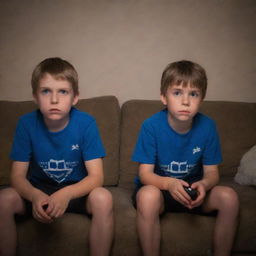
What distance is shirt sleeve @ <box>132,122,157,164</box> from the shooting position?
1.38 metres

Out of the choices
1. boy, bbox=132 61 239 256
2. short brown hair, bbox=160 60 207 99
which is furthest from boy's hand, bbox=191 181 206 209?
short brown hair, bbox=160 60 207 99

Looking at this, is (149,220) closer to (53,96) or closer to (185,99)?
(185,99)

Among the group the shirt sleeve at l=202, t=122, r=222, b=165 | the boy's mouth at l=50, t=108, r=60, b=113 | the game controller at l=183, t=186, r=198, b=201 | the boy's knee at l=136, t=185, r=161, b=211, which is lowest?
the boy's knee at l=136, t=185, r=161, b=211

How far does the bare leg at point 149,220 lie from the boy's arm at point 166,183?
5 cm

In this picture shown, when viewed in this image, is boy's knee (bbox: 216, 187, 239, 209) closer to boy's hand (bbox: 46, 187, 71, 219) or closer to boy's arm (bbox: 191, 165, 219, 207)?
boy's arm (bbox: 191, 165, 219, 207)

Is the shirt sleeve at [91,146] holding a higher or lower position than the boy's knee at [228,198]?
higher

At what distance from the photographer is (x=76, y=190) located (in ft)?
4.04

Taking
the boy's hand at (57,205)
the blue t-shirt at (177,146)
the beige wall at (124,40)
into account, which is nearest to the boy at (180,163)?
the blue t-shirt at (177,146)

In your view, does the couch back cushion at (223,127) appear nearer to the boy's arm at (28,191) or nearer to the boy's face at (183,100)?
the boy's face at (183,100)

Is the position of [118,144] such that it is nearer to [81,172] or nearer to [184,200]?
[81,172]

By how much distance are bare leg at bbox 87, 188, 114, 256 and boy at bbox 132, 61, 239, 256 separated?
12 cm

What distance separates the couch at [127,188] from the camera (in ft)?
4.19

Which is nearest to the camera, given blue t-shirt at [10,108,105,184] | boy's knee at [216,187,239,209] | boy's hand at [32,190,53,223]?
boy's hand at [32,190,53,223]

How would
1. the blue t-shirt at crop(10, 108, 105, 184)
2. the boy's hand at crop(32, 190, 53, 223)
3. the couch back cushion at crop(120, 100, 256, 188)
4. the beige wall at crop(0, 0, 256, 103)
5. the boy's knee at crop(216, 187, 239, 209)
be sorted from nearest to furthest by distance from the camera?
the boy's hand at crop(32, 190, 53, 223), the boy's knee at crop(216, 187, 239, 209), the blue t-shirt at crop(10, 108, 105, 184), the couch back cushion at crop(120, 100, 256, 188), the beige wall at crop(0, 0, 256, 103)
